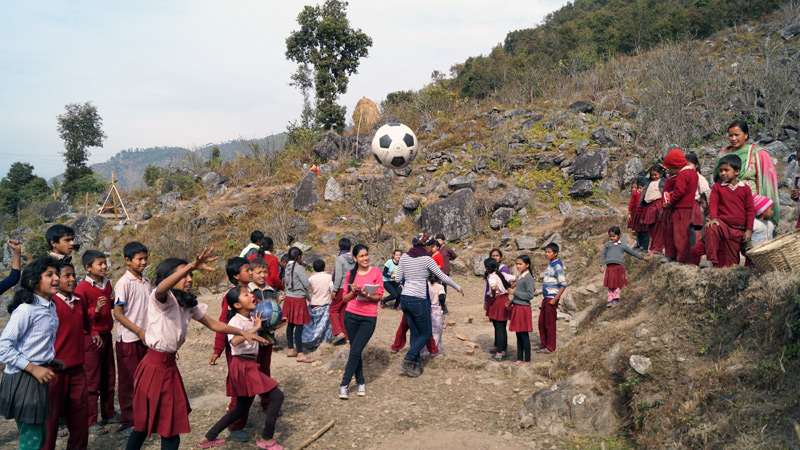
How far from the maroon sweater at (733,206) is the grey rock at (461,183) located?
40.9ft

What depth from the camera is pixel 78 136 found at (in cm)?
3288

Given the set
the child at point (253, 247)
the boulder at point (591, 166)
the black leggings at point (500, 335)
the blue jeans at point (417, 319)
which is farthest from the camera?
the boulder at point (591, 166)

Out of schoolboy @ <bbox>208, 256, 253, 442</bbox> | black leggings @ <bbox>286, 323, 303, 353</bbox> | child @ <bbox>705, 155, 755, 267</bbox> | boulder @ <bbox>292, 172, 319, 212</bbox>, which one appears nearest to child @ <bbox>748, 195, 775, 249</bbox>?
child @ <bbox>705, 155, 755, 267</bbox>

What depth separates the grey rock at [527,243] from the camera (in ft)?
44.9

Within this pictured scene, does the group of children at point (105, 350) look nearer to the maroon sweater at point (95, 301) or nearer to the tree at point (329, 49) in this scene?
the maroon sweater at point (95, 301)

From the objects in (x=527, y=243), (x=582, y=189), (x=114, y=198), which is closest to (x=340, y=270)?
(x=527, y=243)

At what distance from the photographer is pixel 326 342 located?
744cm

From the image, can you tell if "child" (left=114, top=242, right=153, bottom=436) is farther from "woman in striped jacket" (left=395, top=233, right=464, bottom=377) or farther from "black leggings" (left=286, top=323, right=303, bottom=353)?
"woman in striped jacket" (left=395, top=233, right=464, bottom=377)

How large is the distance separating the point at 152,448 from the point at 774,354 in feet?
16.9

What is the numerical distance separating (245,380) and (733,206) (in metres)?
4.80

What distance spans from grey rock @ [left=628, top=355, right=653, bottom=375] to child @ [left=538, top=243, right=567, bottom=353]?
1693 mm

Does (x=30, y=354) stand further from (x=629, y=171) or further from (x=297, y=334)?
(x=629, y=171)

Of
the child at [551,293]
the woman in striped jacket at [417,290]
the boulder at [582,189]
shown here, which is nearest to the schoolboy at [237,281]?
the woman in striped jacket at [417,290]

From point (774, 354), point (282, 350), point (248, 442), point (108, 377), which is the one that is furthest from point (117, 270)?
point (774, 354)
